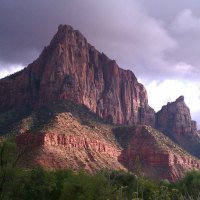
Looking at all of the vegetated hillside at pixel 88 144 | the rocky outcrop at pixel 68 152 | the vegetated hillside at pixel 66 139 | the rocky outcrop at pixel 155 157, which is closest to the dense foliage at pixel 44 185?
the rocky outcrop at pixel 68 152

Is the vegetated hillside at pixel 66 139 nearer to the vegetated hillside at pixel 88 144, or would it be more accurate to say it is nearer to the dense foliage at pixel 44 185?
the vegetated hillside at pixel 88 144

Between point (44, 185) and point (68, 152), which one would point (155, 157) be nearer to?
point (68, 152)

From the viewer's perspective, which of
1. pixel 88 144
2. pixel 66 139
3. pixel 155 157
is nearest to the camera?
pixel 66 139

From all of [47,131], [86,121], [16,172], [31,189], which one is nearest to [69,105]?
[86,121]

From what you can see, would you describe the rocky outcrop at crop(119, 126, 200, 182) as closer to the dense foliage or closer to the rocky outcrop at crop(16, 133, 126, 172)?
the rocky outcrop at crop(16, 133, 126, 172)

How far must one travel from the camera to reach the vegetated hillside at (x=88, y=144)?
14950 centimetres

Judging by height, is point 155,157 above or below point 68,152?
above

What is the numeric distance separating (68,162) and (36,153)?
8.97 metres

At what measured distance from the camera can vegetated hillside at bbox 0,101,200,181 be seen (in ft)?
490

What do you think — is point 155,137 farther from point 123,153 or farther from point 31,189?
point 31,189

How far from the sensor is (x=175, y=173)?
188m

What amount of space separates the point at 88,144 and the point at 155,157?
28829 mm

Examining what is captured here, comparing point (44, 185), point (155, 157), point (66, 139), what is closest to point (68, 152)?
point (66, 139)

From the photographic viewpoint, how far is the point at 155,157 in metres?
186
